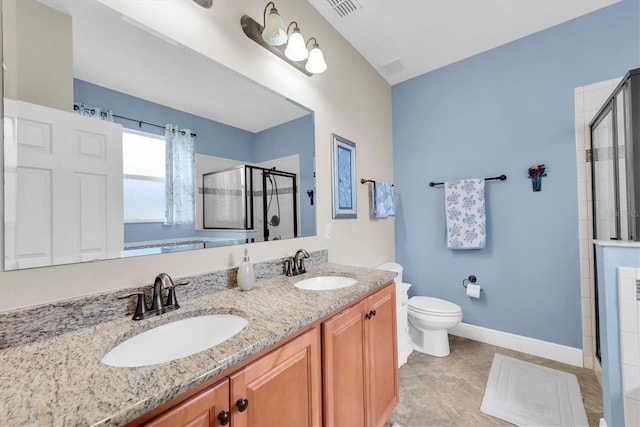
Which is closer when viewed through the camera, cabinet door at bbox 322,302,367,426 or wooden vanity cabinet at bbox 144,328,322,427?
wooden vanity cabinet at bbox 144,328,322,427

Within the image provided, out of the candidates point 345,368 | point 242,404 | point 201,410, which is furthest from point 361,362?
point 201,410

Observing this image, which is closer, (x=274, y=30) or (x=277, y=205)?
(x=274, y=30)

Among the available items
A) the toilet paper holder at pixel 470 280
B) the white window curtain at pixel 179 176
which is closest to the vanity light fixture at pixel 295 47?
the white window curtain at pixel 179 176

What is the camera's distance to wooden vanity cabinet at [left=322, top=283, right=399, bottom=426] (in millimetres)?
963

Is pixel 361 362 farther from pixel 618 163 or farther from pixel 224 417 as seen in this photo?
pixel 618 163

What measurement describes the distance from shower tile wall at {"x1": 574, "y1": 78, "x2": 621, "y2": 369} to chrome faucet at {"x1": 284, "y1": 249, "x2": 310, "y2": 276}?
6.91ft

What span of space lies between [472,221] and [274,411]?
222cm

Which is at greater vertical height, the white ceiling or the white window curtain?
the white ceiling

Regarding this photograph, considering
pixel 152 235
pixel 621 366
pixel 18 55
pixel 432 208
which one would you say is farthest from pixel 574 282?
pixel 18 55

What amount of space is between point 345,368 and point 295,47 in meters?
1.65

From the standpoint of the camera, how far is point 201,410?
1.83ft

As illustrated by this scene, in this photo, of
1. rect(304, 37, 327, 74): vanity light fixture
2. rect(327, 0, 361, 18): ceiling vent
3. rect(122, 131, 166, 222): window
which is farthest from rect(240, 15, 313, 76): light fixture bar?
rect(122, 131, 166, 222): window

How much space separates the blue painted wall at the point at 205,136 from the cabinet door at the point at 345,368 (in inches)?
26.2

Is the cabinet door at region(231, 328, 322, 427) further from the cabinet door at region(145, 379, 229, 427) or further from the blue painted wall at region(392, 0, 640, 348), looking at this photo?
the blue painted wall at region(392, 0, 640, 348)
